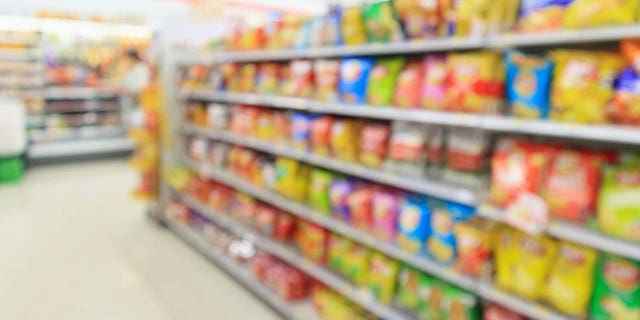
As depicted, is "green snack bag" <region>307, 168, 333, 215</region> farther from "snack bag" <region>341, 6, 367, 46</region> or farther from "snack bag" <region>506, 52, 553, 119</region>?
"snack bag" <region>506, 52, 553, 119</region>

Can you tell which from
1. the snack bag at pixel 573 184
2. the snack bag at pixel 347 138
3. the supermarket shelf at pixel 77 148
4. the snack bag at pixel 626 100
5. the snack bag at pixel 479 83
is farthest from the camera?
the supermarket shelf at pixel 77 148

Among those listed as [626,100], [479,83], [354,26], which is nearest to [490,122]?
[479,83]

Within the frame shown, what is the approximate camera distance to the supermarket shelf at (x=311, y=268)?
244 centimetres

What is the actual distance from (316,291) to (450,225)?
A: 47.5 inches

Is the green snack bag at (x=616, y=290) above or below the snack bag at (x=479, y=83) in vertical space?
below

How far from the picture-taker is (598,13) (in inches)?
58.3

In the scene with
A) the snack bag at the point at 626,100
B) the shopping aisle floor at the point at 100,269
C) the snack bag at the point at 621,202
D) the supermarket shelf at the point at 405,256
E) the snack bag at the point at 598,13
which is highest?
the snack bag at the point at 598,13

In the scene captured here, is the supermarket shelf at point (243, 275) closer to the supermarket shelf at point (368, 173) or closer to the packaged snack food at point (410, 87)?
the supermarket shelf at point (368, 173)

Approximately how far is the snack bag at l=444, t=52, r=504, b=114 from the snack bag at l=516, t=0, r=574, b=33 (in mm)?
171

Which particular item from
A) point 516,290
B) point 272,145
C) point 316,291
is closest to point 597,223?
point 516,290

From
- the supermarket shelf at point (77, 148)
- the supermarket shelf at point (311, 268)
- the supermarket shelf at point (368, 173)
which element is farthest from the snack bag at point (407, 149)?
the supermarket shelf at point (77, 148)

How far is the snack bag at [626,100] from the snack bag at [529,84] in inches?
9.2

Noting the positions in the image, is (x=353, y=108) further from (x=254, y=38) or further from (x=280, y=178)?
(x=254, y=38)

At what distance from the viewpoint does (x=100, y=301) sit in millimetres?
3188
